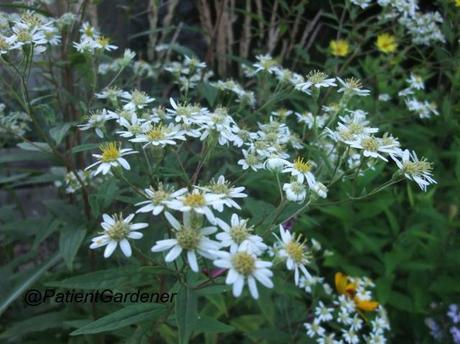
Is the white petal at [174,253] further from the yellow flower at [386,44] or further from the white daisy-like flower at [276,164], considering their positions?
the yellow flower at [386,44]

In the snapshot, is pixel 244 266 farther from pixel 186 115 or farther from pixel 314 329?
pixel 314 329

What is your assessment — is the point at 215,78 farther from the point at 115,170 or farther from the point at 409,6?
the point at 115,170

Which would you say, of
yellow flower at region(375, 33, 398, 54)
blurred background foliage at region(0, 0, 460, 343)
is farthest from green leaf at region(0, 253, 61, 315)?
yellow flower at region(375, 33, 398, 54)

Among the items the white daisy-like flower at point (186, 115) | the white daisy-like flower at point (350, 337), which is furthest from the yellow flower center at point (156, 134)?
the white daisy-like flower at point (350, 337)

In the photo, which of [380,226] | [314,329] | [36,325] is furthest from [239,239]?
[380,226]

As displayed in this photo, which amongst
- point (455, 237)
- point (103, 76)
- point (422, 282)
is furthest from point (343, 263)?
point (103, 76)
